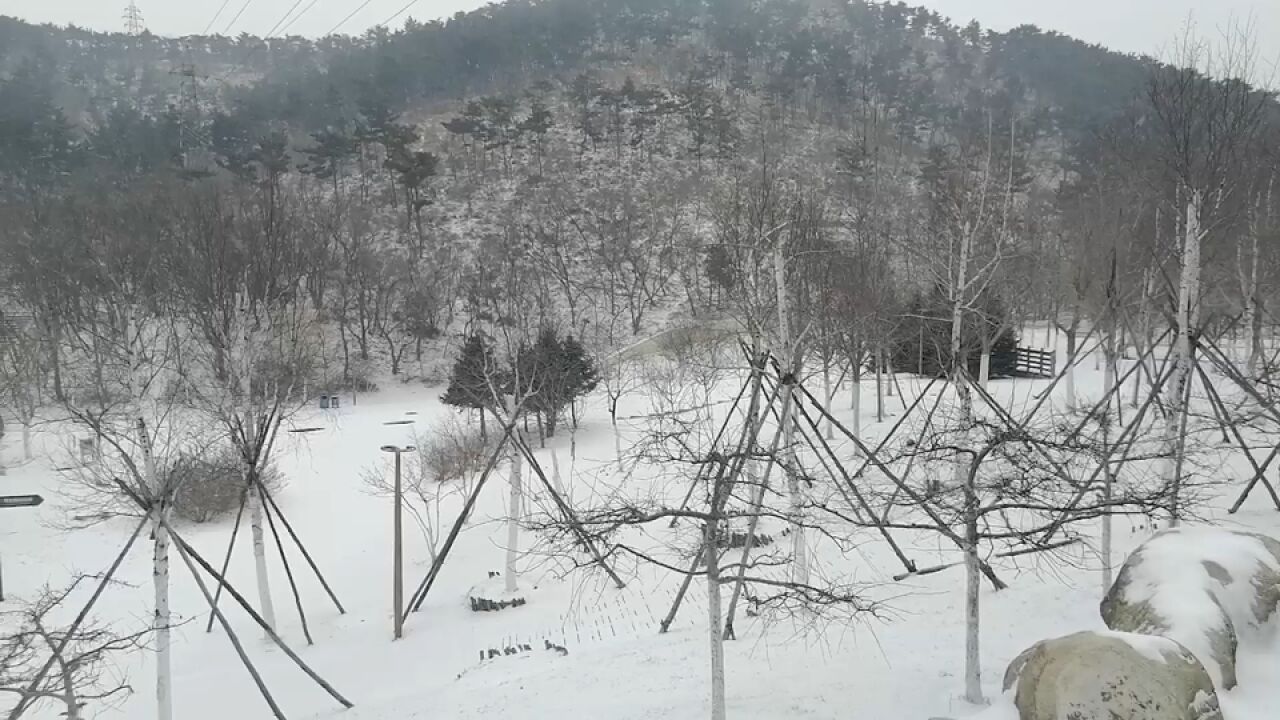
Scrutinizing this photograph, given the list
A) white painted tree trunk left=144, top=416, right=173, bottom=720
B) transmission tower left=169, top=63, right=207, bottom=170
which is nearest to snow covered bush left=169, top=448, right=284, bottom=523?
white painted tree trunk left=144, top=416, right=173, bottom=720

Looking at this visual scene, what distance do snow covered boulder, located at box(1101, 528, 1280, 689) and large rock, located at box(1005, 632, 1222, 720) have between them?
0.79m

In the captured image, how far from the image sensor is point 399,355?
1487 inches

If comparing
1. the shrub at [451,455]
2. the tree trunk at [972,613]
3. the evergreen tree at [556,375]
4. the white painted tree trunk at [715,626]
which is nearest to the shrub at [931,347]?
the evergreen tree at [556,375]

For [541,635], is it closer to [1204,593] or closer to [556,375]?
[1204,593]

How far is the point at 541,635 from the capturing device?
1250 centimetres

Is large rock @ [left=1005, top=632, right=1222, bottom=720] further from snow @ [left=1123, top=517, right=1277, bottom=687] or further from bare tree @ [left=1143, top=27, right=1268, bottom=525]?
bare tree @ [left=1143, top=27, right=1268, bottom=525]

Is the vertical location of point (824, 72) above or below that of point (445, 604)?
above

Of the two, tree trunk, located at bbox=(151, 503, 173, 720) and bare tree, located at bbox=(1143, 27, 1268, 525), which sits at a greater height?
bare tree, located at bbox=(1143, 27, 1268, 525)

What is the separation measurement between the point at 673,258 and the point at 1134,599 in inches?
1577

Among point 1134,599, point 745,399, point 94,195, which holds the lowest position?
point 745,399

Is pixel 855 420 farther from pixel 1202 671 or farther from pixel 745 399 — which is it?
pixel 1202 671

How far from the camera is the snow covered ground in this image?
8.12 metres

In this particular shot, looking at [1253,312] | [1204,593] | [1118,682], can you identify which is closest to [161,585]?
[1118,682]

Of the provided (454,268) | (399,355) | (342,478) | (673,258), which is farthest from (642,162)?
(342,478)
